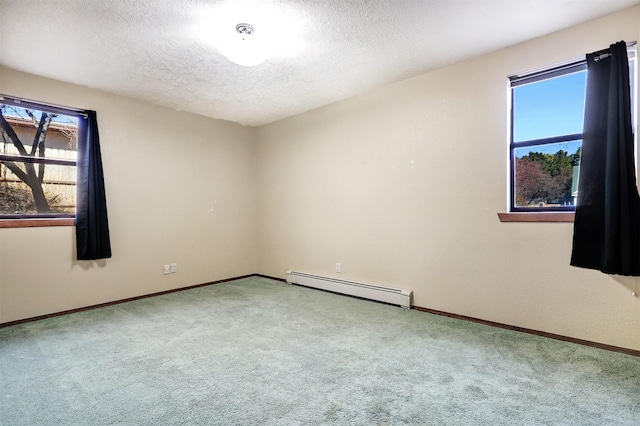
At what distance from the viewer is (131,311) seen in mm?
3348

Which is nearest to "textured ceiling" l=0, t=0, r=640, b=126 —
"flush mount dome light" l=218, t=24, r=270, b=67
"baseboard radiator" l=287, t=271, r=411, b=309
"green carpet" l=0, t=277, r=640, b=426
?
"flush mount dome light" l=218, t=24, r=270, b=67

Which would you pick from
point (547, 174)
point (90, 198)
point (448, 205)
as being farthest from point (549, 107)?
point (90, 198)

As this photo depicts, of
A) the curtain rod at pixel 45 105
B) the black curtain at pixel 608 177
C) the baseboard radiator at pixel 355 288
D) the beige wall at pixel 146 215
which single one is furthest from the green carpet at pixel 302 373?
the curtain rod at pixel 45 105

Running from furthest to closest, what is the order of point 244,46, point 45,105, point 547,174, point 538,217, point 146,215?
point 146,215 < point 45,105 < point 547,174 < point 538,217 < point 244,46

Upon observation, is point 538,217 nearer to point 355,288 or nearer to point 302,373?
point 355,288

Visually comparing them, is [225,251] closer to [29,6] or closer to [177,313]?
[177,313]

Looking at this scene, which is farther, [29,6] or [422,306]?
[422,306]

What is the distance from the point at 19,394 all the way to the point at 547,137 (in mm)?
4112

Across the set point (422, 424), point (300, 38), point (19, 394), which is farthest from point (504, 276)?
point (19, 394)

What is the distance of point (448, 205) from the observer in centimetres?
311

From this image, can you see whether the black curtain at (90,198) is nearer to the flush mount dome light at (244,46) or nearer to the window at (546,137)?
the flush mount dome light at (244,46)

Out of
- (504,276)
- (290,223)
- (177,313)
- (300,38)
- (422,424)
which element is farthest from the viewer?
(290,223)

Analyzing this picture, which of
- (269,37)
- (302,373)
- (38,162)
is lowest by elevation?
(302,373)

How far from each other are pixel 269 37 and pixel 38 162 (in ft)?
9.15
